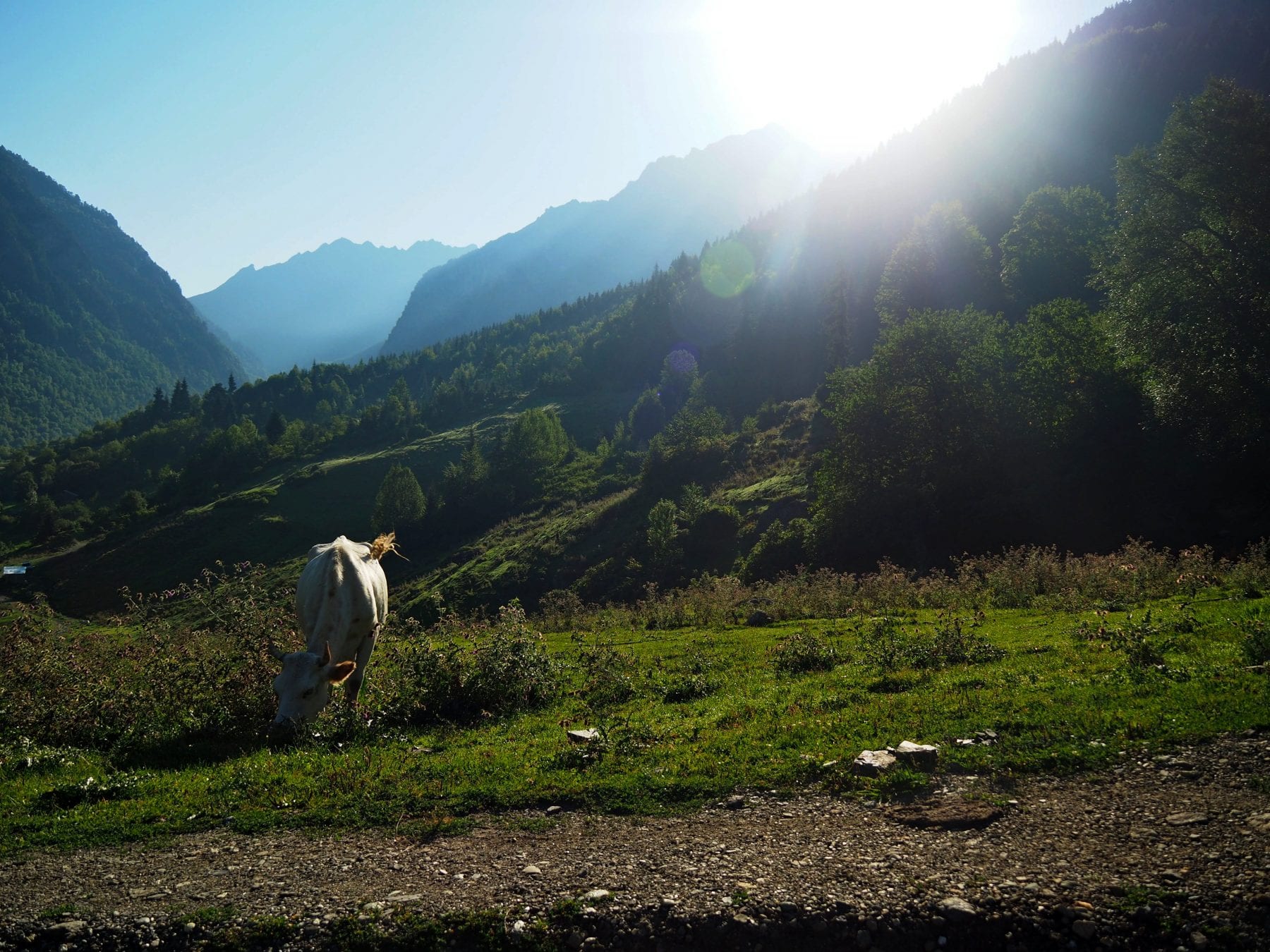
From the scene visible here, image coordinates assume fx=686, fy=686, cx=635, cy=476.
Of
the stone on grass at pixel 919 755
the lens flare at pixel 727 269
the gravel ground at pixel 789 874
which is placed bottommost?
the stone on grass at pixel 919 755

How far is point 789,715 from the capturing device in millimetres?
9703

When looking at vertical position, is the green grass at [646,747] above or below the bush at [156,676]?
below

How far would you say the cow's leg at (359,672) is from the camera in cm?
1151

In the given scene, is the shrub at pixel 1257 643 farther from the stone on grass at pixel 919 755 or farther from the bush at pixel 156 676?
the bush at pixel 156 676

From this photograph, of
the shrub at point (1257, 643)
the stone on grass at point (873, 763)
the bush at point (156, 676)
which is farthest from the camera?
the bush at point (156, 676)

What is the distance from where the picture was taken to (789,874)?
569 centimetres

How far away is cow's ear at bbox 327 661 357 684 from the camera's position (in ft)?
33.3

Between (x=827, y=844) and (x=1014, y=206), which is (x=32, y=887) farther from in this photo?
(x=1014, y=206)

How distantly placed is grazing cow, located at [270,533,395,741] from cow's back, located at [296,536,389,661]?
0.01 metres

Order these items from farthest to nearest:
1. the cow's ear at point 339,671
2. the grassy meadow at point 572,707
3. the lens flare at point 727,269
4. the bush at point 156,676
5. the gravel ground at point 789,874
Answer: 1. the lens flare at point 727,269
2. the bush at point 156,676
3. the cow's ear at point 339,671
4. the grassy meadow at point 572,707
5. the gravel ground at point 789,874

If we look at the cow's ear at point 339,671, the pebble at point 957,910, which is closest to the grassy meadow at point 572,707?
the cow's ear at point 339,671

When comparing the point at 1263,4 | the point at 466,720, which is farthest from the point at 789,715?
the point at 1263,4

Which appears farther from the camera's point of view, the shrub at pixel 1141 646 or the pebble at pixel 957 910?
the shrub at pixel 1141 646

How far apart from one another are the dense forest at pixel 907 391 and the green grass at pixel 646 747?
22793mm
